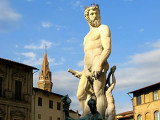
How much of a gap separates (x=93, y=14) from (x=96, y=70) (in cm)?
180

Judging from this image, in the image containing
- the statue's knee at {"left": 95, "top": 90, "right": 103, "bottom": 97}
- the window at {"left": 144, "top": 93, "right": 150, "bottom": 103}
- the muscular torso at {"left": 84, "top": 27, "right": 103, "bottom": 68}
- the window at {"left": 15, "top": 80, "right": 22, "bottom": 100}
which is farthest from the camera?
the window at {"left": 144, "top": 93, "right": 150, "bottom": 103}

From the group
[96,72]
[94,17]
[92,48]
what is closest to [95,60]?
[92,48]

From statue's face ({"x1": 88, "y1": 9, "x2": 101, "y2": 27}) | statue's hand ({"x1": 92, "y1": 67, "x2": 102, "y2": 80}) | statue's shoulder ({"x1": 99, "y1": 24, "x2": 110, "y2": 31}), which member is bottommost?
statue's hand ({"x1": 92, "y1": 67, "x2": 102, "y2": 80})

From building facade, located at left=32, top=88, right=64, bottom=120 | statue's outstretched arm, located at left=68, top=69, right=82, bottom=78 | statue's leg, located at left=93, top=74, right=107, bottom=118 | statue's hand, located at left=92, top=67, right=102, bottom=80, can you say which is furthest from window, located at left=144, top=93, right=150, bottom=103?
statue's hand, located at left=92, top=67, right=102, bottom=80

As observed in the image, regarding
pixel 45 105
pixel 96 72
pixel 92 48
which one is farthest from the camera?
pixel 45 105

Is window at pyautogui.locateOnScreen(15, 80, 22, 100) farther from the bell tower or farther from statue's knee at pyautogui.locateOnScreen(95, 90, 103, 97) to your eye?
the bell tower

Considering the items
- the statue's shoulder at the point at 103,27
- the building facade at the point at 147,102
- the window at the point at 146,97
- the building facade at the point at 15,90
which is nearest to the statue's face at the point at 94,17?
the statue's shoulder at the point at 103,27

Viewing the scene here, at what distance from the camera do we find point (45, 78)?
123 metres

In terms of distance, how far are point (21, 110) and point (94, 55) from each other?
36.7 meters

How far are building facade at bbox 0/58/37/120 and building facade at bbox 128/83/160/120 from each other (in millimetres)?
19121

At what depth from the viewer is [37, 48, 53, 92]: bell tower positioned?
122 m

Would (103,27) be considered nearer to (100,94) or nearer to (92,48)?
(92,48)

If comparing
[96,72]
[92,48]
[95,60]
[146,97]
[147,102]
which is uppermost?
[146,97]

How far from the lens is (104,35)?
10.3m
